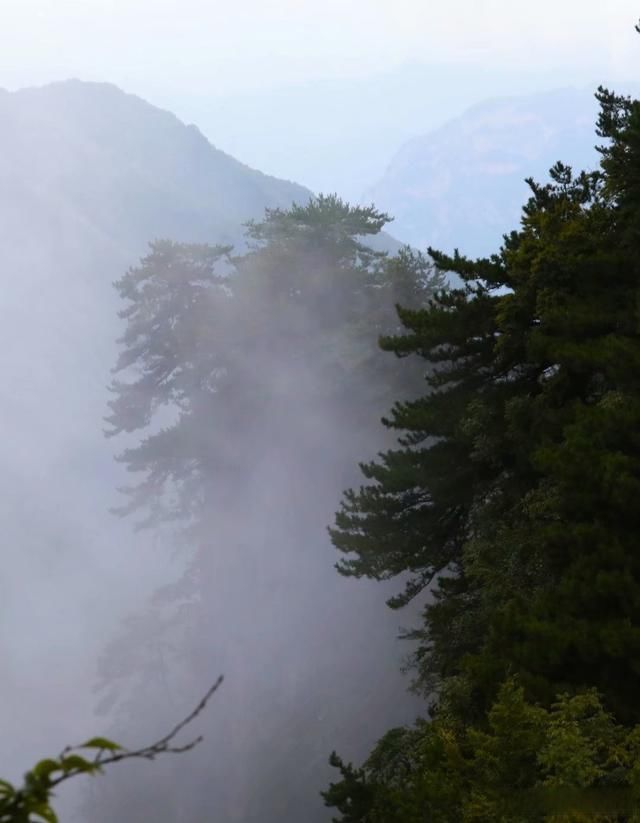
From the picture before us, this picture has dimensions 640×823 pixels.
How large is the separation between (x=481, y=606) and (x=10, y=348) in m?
132

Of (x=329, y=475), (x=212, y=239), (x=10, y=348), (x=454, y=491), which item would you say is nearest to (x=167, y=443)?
(x=329, y=475)

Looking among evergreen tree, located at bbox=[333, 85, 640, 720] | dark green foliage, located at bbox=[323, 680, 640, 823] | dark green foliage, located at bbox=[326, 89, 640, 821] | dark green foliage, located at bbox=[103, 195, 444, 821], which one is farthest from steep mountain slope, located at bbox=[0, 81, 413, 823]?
dark green foliage, located at bbox=[323, 680, 640, 823]

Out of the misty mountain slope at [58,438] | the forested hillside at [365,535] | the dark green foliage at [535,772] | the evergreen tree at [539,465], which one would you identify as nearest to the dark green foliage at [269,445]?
the forested hillside at [365,535]

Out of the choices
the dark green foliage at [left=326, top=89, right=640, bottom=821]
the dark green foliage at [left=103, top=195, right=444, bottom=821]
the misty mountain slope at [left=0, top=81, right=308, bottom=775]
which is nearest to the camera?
the dark green foliage at [left=326, top=89, right=640, bottom=821]

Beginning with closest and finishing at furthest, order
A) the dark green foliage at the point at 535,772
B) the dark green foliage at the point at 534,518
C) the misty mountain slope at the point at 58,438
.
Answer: the dark green foliage at the point at 535,772, the dark green foliage at the point at 534,518, the misty mountain slope at the point at 58,438

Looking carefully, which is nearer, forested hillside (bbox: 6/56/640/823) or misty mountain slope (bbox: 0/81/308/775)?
forested hillside (bbox: 6/56/640/823)

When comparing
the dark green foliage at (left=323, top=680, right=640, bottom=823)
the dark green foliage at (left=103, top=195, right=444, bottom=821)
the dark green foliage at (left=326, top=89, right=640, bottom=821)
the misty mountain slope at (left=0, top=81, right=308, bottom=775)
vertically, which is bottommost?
the dark green foliage at (left=323, top=680, right=640, bottom=823)

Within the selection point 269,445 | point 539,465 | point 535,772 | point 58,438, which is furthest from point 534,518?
point 58,438

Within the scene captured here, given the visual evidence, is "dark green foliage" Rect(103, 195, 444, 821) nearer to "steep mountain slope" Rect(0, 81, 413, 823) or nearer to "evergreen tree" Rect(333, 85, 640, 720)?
"steep mountain slope" Rect(0, 81, 413, 823)

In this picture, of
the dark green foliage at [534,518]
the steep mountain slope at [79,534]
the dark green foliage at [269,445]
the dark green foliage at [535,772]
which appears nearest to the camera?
the dark green foliage at [535,772]

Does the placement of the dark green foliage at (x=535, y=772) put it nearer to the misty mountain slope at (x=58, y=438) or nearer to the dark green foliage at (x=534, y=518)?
the dark green foliage at (x=534, y=518)

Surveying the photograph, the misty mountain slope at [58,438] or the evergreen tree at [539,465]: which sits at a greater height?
the misty mountain slope at [58,438]

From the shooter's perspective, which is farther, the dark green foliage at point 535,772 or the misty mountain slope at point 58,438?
the misty mountain slope at point 58,438

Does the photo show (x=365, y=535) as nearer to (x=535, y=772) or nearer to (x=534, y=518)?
(x=534, y=518)
